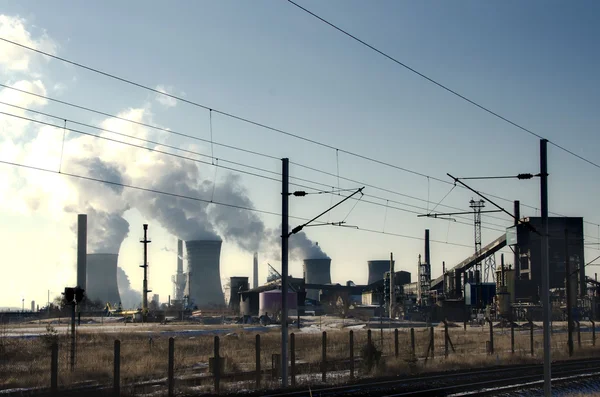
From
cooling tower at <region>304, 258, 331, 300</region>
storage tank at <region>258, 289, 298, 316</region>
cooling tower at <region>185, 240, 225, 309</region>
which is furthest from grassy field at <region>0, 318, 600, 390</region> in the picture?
cooling tower at <region>304, 258, 331, 300</region>

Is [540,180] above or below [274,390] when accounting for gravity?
above

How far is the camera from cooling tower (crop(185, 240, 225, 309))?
17350cm

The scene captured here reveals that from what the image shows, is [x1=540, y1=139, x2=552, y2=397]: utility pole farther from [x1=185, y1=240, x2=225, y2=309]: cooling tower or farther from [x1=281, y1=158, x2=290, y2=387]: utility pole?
[x1=185, y1=240, x2=225, y2=309]: cooling tower

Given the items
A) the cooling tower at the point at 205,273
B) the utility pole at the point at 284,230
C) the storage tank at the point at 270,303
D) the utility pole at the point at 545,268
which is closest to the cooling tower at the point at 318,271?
the cooling tower at the point at 205,273

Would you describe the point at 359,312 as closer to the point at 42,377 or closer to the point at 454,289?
the point at 454,289

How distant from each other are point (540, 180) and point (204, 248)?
15476 centimetres

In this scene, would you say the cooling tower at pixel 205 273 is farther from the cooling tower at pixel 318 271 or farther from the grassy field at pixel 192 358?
the grassy field at pixel 192 358

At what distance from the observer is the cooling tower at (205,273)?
174m

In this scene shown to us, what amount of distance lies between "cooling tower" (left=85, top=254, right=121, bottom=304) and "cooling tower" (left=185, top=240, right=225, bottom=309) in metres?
18.8

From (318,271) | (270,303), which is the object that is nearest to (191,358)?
(270,303)

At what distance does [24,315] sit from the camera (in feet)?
452

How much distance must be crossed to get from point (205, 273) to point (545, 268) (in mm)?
162853

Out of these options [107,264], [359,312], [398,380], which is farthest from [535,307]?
[107,264]

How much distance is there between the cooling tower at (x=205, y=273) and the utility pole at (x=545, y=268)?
6042 inches
